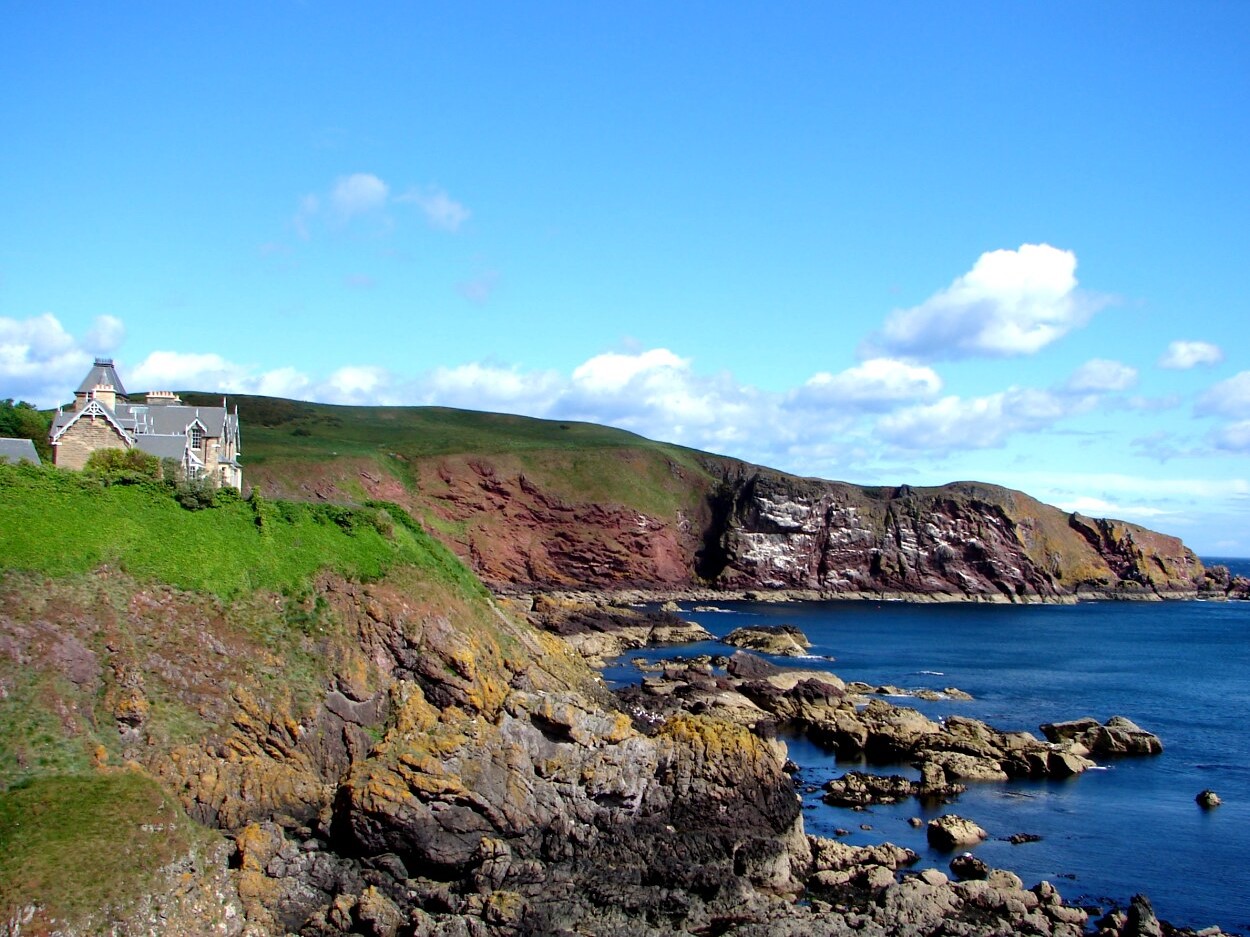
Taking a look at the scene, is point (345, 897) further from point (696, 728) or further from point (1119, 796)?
point (1119, 796)

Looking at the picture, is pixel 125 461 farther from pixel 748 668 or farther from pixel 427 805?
pixel 748 668

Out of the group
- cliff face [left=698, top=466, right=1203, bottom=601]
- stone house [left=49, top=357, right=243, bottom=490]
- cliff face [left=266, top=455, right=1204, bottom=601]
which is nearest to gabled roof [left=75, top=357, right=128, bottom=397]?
stone house [left=49, top=357, right=243, bottom=490]

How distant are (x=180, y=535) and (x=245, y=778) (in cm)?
1030

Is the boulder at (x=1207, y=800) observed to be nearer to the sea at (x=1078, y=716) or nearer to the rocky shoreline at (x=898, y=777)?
the sea at (x=1078, y=716)

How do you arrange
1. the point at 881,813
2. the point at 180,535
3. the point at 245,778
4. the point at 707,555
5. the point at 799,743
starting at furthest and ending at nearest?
the point at 707,555 → the point at 799,743 → the point at 881,813 → the point at 180,535 → the point at 245,778

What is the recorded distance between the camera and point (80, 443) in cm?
4797

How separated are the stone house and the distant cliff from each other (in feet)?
174

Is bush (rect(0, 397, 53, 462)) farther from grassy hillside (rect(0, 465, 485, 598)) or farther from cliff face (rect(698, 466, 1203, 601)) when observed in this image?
cliff face (rect(698, 466, 1203, 601))

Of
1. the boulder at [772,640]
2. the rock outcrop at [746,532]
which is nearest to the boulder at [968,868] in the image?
the boulder at [772,640]

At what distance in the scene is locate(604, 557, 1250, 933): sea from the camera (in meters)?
33.8

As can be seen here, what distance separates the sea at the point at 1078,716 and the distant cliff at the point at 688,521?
1329 centimetres

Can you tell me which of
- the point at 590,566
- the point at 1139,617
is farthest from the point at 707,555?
the point at 1139,617

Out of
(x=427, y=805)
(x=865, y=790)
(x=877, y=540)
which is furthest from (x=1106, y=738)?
(x=877, y=540)

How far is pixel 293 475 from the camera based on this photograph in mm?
104000
